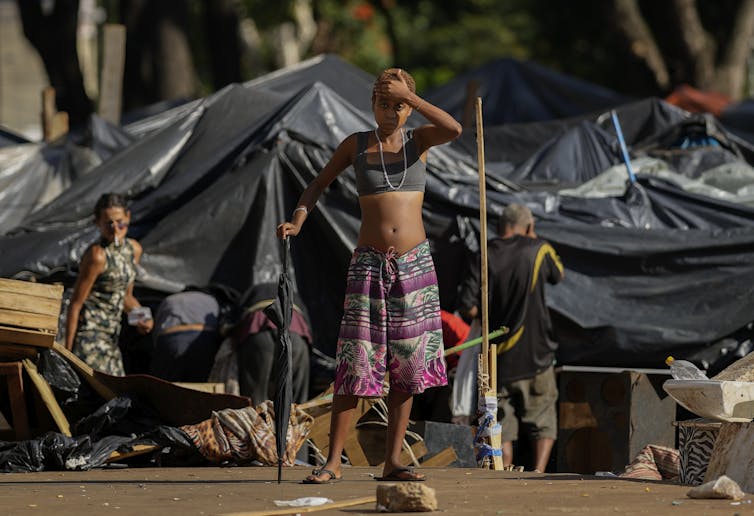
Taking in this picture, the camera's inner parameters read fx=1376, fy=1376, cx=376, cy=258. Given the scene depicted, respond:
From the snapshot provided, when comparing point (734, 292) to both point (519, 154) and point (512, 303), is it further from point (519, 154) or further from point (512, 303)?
point (519, 154)

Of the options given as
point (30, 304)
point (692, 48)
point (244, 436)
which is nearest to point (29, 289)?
point (30, 304)

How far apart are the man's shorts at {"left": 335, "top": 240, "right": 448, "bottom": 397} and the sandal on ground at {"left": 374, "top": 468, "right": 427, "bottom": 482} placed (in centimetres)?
36

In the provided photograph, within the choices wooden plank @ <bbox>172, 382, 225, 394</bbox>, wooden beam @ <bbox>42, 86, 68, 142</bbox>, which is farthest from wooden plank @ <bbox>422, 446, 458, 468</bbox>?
wooden beam @ <bbox>42, 86, 68, 142</bbox>

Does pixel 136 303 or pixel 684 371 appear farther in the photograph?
pixel 136 303

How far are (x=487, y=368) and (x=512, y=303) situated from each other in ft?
4.97

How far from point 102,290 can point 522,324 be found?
2.72 metres

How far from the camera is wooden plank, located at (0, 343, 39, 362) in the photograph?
826cm

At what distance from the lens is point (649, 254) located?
9.74 metres

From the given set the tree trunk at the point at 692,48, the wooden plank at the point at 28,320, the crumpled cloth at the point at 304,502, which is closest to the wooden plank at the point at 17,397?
the wooden plank at the point at 28,320

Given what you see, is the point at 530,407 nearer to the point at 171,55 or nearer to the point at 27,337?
the point at 27,337

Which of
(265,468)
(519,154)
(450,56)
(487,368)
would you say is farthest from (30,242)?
(450,56)

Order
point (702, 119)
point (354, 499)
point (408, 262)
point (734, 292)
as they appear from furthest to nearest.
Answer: point (702, 119), point (734, 292), point (408, 262), point (354, 499)

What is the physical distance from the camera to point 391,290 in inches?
247

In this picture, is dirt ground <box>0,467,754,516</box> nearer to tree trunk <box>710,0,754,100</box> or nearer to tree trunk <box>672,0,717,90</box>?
tree trunk <box>672,0,717,90</box>
